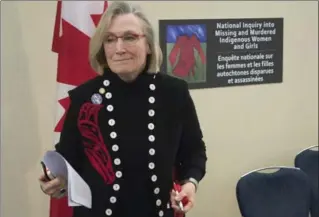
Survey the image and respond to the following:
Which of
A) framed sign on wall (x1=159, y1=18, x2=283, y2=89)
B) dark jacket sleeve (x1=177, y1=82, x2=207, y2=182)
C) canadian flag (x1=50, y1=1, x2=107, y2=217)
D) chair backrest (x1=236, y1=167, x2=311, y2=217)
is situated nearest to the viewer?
dark jacket sleeve (x1=177, y1=82, x2=207, y2=182)

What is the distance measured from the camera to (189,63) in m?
Answer: 2.88

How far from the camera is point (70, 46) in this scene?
203cm

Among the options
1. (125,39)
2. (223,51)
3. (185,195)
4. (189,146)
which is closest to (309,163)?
(223,51)

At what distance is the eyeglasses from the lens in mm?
1378

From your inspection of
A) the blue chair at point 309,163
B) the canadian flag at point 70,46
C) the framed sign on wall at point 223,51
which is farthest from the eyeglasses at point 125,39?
the blue chair at point 309,163

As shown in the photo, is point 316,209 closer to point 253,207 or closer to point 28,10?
point 253,207

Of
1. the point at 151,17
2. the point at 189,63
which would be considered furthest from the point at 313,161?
the point at 151,17

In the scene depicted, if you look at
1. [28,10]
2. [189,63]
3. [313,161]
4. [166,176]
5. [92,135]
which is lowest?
[313,161]

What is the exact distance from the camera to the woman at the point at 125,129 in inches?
54.7

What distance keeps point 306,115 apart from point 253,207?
51.0 inches

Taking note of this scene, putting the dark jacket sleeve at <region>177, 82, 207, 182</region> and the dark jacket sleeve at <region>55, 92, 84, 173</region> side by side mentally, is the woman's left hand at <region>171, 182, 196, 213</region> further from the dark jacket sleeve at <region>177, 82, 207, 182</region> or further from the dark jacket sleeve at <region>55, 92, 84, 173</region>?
the dark jacket sleeve at <region>55, 92, 84, 173</region>

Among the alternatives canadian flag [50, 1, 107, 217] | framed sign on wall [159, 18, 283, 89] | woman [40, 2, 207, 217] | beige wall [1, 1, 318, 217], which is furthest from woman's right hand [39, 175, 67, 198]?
framed sign on wall [159, 18, 283, 89]

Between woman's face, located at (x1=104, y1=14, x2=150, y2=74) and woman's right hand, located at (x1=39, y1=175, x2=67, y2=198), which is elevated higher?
woman's face, located at (x1=104, y1=14, x2=150, y2=74)

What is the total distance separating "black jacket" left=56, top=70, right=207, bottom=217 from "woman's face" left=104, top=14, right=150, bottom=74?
66 mm
